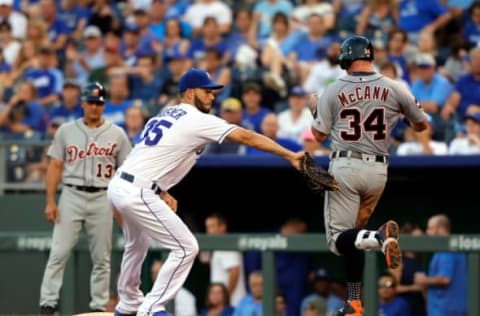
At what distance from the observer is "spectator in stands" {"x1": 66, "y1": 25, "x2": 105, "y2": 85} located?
16578 mm

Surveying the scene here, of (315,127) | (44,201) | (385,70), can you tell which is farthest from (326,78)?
(315,127)

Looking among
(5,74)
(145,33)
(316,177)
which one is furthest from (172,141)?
(5,74)

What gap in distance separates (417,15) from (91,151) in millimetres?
5681

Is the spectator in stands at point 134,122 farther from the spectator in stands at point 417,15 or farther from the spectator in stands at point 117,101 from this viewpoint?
the spectator in stands at point 417,15

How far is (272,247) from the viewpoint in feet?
39.3

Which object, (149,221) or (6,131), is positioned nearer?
(149,221)

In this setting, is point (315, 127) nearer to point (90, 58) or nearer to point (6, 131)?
point (6, 131)

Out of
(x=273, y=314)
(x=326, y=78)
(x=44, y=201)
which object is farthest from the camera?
(x=326, y=78)

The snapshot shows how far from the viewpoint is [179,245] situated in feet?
29.8

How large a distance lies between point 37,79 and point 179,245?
24.6ft

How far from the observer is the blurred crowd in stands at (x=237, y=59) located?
44.3 ft

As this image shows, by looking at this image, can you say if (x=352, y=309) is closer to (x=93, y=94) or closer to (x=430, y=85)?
(x=93, y=94)

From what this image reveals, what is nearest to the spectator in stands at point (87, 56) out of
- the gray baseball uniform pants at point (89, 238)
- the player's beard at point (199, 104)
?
the gray baseball uniform pants at point (89, 238)

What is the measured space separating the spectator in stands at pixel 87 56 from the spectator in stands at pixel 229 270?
421 centimetres
